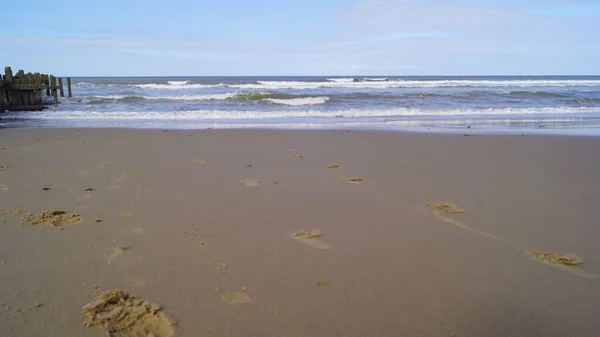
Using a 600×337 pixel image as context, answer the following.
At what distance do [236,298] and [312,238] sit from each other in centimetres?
94

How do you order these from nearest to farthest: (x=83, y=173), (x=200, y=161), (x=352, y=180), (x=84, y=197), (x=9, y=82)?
1. (x=84, y=197)
2. (x=352, y=180)
3. (x=83, y=173)
4. (x=200, y=161)
5. (x=9, y=82)

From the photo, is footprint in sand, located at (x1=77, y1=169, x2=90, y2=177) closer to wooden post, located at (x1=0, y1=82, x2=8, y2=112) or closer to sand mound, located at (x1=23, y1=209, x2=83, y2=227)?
sand mound, located at (x1=23, y1=209, x2=83, y2=227)

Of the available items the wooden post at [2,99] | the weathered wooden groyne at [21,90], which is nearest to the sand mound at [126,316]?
the wooden post at [2,99]

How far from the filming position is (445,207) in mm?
3648

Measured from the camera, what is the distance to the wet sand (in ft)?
6.56

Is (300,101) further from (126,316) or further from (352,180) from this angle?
(126,316)

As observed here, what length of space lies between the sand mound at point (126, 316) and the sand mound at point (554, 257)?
7.85 feet

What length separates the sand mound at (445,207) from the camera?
139 inches

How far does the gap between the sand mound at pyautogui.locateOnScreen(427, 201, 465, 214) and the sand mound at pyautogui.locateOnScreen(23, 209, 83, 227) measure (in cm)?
311

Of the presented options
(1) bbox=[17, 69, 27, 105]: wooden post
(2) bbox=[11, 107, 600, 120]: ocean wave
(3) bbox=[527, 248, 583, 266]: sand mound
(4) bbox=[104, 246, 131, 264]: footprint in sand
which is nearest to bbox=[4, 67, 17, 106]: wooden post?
(1) bbox=[17, 69, 27, 105]: wooden post

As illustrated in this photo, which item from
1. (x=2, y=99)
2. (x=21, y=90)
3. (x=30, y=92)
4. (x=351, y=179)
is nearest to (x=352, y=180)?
(x=351, y=179)

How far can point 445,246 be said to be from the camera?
2811mm

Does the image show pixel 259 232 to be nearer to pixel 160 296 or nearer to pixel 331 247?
pixel 331 247

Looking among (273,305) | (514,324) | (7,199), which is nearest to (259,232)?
(273,305)
